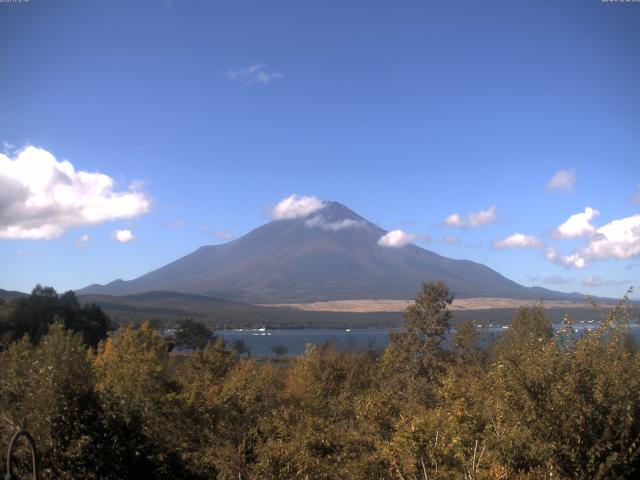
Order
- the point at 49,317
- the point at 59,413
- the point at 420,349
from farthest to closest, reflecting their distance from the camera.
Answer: the point at 49,317
the point at 420,349
the point at 59,413

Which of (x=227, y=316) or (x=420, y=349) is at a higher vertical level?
(x=420, y=349)

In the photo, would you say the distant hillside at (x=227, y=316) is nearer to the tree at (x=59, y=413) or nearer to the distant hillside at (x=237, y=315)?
the distant hillside at (x=237, y=315)

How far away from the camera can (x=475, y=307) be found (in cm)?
19625

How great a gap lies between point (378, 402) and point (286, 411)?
8.41ft

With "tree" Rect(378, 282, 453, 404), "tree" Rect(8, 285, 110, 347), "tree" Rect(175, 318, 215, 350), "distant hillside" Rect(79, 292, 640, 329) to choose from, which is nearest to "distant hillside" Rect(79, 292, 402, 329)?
"distant hillside" Rect(79, 292, 640, 329)

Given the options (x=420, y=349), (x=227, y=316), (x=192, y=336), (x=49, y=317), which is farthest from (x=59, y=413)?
(x=227, y=316)

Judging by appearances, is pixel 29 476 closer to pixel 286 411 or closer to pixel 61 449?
pixel 61 449

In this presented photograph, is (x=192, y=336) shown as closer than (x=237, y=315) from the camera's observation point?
Yes

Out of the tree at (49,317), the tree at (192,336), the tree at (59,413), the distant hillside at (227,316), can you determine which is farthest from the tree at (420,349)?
the distant hillside at (227,316)

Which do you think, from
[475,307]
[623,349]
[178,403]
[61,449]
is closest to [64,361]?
[61,449]

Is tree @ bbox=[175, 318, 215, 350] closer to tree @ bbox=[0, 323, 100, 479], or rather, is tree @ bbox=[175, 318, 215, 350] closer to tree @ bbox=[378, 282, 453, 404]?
tree @ bbox=[378, 282, 453, 404]

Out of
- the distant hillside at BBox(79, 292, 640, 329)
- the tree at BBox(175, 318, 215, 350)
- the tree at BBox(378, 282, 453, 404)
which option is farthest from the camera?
the distant hillside at BBox(79, 292, 640, 329)

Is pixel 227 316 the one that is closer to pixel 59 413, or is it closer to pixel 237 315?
pixel 237 315

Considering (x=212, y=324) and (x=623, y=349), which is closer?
(x=623, y=349)
